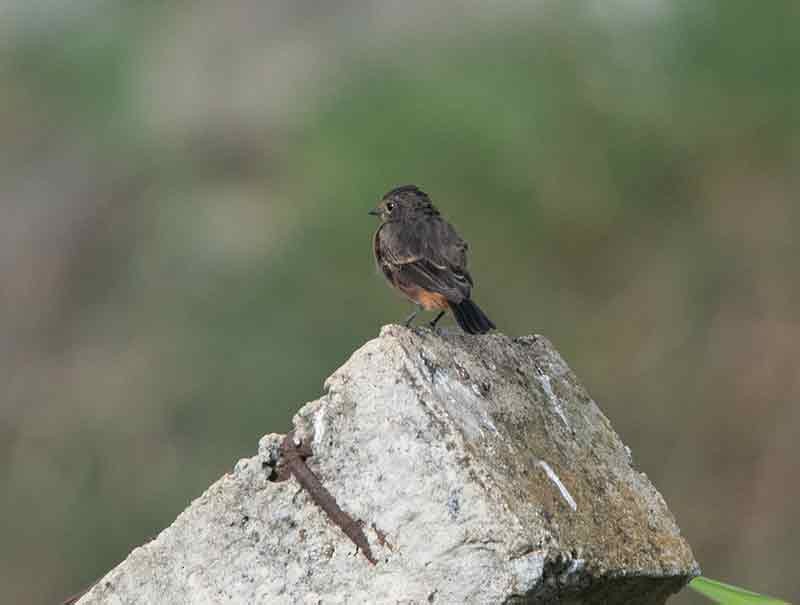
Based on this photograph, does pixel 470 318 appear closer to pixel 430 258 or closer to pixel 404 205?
pixel 430 258

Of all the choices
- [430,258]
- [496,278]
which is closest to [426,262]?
[430,258]

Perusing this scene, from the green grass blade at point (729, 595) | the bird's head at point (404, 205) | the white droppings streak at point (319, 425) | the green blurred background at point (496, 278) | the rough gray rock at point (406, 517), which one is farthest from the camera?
the green blurred background at point (496, 278)

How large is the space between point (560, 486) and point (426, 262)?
2.56 metres

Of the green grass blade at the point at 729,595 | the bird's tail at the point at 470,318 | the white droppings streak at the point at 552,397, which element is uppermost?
the bird's tail at the point at 470,318

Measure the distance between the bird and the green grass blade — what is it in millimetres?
1555

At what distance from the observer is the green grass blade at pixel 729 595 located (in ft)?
13.9

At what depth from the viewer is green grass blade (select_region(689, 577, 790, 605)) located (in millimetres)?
4223

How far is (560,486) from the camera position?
3795 millimetres

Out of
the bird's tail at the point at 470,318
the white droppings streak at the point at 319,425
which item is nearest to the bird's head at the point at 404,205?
the bird's tail at the point at 470,318

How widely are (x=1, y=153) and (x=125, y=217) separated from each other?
2.24m

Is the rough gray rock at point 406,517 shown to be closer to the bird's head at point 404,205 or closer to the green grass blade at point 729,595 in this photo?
the green grass blade at point 729,595

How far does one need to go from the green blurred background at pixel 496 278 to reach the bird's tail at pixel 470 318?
17.0 ft

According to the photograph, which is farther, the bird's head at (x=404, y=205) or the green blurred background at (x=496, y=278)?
the green blurred background at (x=496, y=278)

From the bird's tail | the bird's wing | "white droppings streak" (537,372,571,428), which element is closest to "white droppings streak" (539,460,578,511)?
"white droppings streak" (537,372,571,428)
